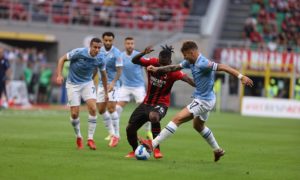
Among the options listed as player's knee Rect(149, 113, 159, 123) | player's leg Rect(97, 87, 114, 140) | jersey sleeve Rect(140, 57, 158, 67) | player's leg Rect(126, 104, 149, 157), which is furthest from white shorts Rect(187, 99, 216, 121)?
player's leg Rect(97, 87, 114, 140)

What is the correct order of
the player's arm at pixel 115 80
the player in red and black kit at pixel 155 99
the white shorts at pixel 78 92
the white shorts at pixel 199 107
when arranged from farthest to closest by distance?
the player's arm at pixel 115 80 → the white shorts at pixel 78 92 → the player in red and black kit at pixel 155 99 → the white shorts at pixel 199 107

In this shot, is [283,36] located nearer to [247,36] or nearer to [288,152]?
[247,36]

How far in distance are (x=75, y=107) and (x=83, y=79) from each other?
0.65 metres

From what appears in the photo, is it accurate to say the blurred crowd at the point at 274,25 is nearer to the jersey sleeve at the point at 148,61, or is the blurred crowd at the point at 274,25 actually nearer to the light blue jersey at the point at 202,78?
the jersey sleeve at the point at 148,61

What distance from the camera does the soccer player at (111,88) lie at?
17.3m

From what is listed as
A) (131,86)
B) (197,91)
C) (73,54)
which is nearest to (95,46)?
(73,54)

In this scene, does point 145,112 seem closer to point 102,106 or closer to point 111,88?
point 111,88

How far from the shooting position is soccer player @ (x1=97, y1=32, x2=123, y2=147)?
56.8 ft

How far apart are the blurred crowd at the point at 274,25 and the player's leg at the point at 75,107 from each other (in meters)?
29.3

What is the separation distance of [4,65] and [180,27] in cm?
1820

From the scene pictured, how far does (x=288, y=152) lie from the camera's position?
1736 cm

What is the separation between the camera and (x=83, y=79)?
16359 millimetres

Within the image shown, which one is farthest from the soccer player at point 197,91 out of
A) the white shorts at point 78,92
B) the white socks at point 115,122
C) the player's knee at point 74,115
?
the white socks at point 115,122

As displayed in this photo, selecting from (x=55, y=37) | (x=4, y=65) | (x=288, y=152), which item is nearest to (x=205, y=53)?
(x=55, y=37)
